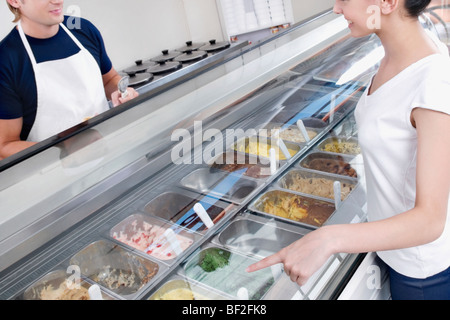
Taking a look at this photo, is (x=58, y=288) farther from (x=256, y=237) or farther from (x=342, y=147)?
(x=342, y=147)

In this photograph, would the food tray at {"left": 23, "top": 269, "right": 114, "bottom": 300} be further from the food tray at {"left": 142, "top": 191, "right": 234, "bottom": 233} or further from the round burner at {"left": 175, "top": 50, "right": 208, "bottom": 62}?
the round burner at {"left": 175, "top": 50, "right": 208, "bottom": 62}

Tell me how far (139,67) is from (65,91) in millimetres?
2001

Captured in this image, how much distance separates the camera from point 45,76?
2.15 meters

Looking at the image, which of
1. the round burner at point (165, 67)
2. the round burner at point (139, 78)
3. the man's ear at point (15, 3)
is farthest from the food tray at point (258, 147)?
the round burner at point (165, 67)

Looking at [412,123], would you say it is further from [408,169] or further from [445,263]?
[445,263]

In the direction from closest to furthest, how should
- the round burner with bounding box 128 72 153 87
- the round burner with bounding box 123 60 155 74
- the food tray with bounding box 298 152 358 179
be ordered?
the food tray with bounding box 298 152 358 179
the round burner with bounding box 128 72 153 87
the round burner with bounding box 123 60 155 74

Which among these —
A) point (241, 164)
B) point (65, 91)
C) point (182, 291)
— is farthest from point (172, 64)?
point (182, 291)

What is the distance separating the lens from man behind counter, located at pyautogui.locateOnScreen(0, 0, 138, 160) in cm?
198


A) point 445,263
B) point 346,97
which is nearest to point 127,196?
point 445,263

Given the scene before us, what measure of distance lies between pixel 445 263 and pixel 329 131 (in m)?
1.01

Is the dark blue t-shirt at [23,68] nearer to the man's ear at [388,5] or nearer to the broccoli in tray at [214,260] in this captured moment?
the broccoli in tray at [214,260]

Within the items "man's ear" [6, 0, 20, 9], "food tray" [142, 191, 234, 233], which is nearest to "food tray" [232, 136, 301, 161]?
"food tray" [142, 191, 234, 233]

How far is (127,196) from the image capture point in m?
1.39

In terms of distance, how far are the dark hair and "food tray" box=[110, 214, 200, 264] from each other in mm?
948
